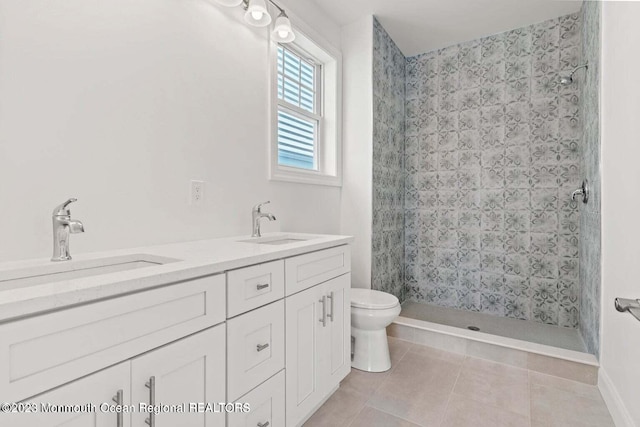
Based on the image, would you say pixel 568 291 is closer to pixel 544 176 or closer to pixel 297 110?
pixel 544 176

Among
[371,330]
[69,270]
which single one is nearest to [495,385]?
[371,330]

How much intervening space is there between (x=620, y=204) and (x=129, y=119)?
221 cm

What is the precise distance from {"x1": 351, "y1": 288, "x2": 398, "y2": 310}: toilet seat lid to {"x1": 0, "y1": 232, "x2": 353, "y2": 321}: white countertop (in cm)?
61

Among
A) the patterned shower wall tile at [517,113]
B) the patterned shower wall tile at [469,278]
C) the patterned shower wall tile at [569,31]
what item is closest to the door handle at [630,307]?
the patterned shower wall tile at [469,278]

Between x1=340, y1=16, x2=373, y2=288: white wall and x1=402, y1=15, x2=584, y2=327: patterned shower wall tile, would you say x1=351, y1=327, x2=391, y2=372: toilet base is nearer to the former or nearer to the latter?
x1=340, y1=16, x2=373, y2=288: white wall

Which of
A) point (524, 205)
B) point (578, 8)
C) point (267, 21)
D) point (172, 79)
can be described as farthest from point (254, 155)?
point (578, 8)

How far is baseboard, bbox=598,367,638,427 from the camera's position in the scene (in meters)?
1.39

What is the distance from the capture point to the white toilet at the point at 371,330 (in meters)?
1.95

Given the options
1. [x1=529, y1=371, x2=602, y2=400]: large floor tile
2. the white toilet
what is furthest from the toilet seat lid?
[x1=529, y1=371, x2=602, y2=400]: large floor tile

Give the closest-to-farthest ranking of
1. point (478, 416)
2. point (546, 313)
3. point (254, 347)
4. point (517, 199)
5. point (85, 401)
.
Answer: point (85, 401), point (254, 347), point (478, 416), point (546, 313), point (517, 199)

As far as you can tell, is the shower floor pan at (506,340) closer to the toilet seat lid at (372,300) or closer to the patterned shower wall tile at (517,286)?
the patterned shower wall tile at (517,286)

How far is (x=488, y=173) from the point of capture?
2.89m

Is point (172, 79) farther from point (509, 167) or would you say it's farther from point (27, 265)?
point (509, 167)

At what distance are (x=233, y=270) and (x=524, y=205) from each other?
2688mm
